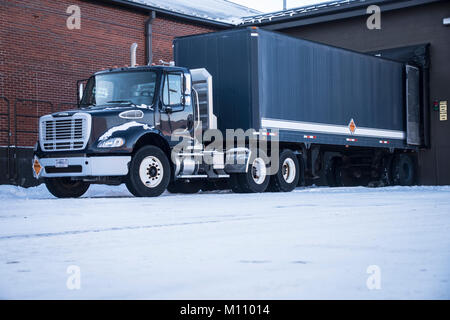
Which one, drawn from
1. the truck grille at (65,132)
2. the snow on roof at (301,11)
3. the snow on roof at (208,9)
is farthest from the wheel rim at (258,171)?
the snow on roof at (301,11)

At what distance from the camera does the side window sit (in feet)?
54.1

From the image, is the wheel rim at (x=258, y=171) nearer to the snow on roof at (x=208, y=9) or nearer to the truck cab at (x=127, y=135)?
the truck cab at (x=127, y=135)

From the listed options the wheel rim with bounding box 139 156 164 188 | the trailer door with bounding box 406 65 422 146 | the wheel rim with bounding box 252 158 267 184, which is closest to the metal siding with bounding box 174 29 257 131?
the wheel rim with bounding box 252 158 267 184

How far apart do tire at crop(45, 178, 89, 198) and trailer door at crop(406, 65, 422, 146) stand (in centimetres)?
1176

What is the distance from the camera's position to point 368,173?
2414 centimetres

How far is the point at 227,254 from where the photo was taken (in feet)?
19.5

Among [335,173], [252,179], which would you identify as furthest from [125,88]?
[335,173]

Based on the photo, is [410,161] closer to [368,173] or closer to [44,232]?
[368,173]

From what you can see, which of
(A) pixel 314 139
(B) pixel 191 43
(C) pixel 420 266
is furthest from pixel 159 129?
(C) pixel 420 266

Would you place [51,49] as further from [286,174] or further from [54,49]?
[286,174]

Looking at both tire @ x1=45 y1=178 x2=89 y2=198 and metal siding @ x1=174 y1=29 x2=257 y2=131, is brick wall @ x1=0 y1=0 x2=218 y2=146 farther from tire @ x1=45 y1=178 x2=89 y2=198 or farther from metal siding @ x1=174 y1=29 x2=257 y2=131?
metal siding @ x1=174 y1=29 x2=257 y2=131

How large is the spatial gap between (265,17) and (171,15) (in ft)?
13.1

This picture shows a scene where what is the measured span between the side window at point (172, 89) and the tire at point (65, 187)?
8.64 feet
